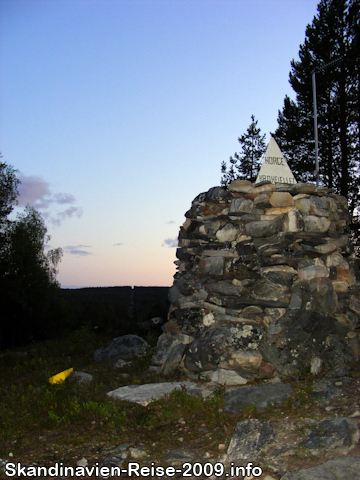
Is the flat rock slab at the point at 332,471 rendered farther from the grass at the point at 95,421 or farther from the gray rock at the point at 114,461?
the gray rock at the point at 114,461

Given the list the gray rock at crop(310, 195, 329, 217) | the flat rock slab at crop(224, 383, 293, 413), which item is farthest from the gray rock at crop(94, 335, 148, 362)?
the gray rock at crop(310, 195, 329, 217)

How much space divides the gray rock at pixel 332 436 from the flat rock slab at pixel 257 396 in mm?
802

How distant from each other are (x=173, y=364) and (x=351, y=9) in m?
17.9

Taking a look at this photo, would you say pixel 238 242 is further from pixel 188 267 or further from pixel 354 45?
pixel 354 45

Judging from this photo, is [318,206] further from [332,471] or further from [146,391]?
[332,471]

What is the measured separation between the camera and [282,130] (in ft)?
63.1

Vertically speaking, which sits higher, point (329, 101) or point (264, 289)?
point (329, 101)

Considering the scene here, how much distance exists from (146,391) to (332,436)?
2662 mm

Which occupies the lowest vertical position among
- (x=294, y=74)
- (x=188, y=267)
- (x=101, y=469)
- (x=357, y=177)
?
(x=101, y=469)

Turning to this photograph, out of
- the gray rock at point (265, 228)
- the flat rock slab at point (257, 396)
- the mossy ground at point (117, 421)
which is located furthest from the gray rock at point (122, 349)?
the gray rock at point (265, 228)

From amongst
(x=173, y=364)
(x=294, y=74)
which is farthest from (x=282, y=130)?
(x=173, y=364)

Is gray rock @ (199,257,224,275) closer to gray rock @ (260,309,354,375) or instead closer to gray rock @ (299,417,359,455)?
gray rock @ (260,309,354,375)

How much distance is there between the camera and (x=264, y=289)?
6.52 m

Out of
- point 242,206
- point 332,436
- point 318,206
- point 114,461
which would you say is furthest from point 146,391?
point 318,206
